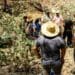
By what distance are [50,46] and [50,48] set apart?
0.05 m

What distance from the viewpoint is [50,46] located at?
9016mm

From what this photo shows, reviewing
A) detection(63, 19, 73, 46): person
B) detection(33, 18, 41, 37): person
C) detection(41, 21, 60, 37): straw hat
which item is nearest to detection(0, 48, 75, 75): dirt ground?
detection(63, 19, 73, 46): person

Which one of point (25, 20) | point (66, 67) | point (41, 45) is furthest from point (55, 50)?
point (25, 20)

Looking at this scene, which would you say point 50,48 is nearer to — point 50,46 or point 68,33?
point 50,46

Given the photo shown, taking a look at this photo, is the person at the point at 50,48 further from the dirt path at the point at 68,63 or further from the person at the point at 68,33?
the person at the point at 68,33

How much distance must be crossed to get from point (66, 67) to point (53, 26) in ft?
10.4

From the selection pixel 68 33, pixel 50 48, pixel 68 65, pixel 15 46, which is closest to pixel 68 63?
pixel 68 65

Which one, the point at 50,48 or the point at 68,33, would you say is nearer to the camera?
the point at 50,48

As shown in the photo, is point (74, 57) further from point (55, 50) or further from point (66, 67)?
point (55, 50)

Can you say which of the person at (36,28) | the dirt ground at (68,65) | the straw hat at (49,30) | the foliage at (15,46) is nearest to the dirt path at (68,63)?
the dirt ground at (68,65)

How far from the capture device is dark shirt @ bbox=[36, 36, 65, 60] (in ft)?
29.4

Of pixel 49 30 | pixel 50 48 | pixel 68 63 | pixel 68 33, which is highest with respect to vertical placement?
pixel 49 30

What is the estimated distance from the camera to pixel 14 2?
17250mm

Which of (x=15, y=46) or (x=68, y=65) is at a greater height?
(x=15, y=46)
